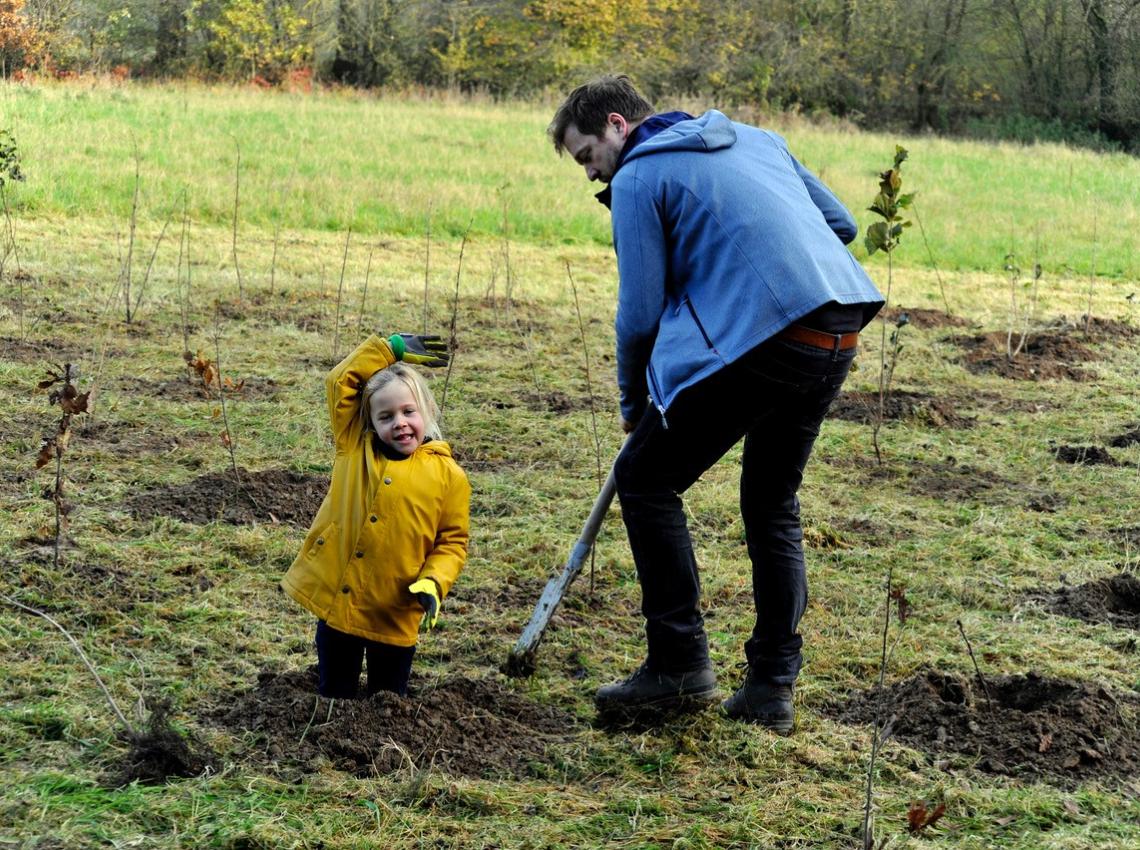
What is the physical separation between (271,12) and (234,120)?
47.8ft

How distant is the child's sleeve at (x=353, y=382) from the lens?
342 centimetres

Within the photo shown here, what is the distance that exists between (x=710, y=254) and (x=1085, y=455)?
14.1ft

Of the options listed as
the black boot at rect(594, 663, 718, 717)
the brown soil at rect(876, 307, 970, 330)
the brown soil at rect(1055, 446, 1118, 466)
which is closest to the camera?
the black boot at rect(594, 663, 718, 717)

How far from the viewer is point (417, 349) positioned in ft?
11.4

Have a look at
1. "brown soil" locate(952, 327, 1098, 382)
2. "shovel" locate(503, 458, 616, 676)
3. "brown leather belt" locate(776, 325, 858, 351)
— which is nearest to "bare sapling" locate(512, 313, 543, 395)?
"brown soil" locate(952, 327, 1098, 382)

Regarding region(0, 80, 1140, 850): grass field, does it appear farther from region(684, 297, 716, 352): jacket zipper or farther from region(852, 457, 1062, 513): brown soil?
region(684, 297, 716, 352): jacket zipper

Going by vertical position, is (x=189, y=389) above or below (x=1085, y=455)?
below

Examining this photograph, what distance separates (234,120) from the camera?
65.6 ft

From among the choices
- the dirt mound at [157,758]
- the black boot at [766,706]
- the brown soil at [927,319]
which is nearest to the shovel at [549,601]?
the black boot at [766,706]

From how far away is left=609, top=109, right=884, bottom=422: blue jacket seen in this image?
3129 millimetres

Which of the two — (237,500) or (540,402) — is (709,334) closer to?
(237,500)

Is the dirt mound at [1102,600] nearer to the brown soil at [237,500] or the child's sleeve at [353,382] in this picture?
the child's sleeve at [353,382]

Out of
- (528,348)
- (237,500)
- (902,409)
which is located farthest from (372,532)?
(528,348)

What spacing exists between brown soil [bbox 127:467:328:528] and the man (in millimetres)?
2139
